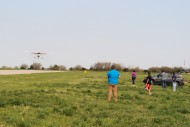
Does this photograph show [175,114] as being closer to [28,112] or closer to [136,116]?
[136,116]

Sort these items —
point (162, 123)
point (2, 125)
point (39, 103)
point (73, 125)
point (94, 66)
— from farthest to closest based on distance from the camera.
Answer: point (94, 66) → point (39, 103) → point (162, 123) → point (73, 125) → point (2, 125)

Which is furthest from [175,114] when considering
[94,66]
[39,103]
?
[94,66]

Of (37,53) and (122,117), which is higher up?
(37,53)

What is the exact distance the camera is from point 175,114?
14.6 metres

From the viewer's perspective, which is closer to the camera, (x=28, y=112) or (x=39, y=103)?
(x=28, y=112)

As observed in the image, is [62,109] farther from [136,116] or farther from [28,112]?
[136,116]

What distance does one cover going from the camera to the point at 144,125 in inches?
481

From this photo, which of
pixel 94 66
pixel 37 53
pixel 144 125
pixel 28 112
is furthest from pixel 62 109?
pixel 94 66

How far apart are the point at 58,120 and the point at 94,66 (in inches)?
5503

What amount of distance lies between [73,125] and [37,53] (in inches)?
3917

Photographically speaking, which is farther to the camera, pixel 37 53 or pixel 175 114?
pixel 37 53

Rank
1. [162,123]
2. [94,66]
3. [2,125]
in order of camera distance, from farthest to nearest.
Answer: [94,66]
[162,123]
[2,125]

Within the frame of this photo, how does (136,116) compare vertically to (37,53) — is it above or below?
below

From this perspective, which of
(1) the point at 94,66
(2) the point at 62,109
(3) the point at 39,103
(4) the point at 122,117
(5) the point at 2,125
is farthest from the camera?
(1) the point at 94,66
